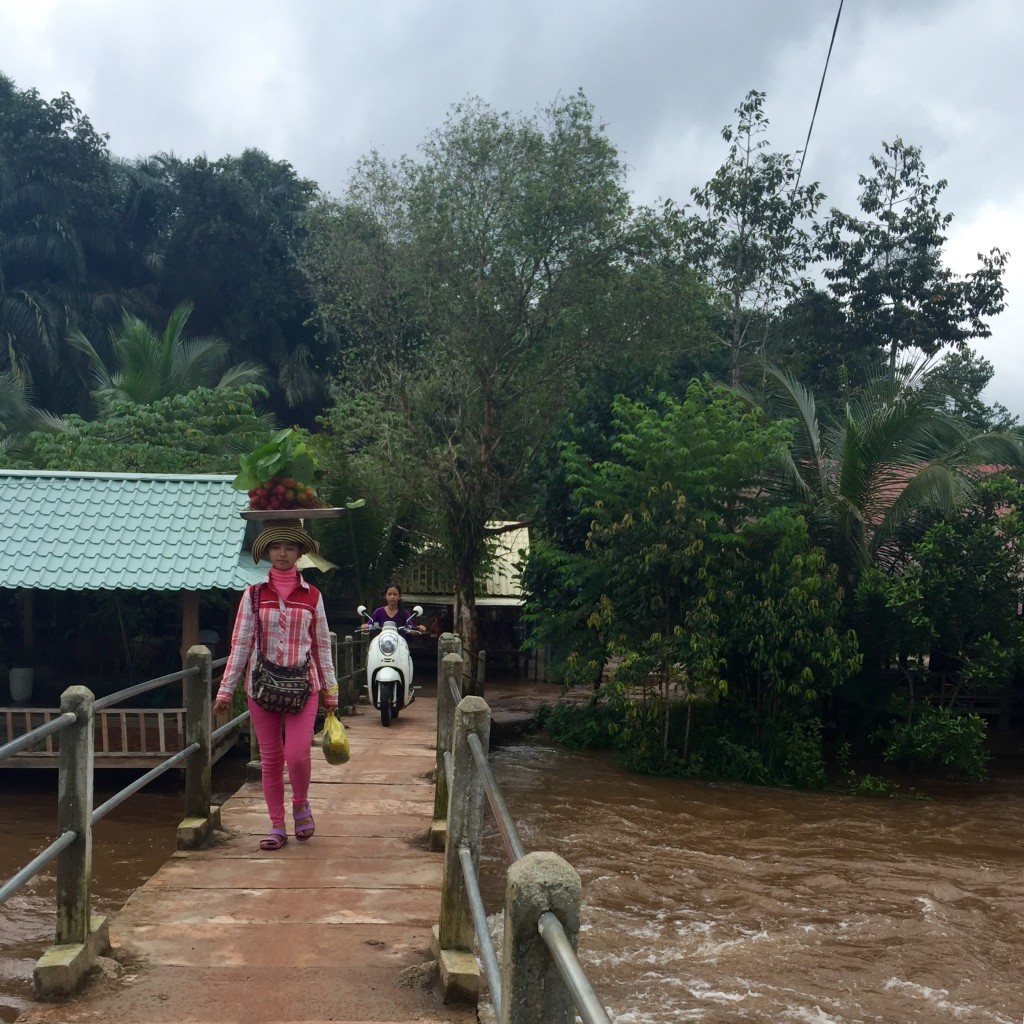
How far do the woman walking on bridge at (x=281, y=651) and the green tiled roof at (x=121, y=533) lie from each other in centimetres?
669

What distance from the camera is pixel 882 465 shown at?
14.0 meters

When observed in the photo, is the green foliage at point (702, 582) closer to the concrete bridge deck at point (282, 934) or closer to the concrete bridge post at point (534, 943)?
the concrete bridge deck at point (282, 934)

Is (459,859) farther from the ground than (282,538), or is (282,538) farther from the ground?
(282,538)

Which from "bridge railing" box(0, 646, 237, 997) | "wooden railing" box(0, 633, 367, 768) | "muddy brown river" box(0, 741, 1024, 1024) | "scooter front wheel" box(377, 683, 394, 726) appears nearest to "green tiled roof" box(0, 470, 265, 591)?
"wooden railing" box(0, 633, 367, 768)

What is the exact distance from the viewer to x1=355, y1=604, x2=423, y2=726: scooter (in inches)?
438

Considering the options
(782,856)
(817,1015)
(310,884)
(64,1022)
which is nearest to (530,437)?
(782,856)

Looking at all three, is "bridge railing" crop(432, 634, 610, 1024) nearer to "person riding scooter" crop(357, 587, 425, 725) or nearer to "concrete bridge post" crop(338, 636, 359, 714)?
"person riding scooter" crop(357, 587, 425, 725)

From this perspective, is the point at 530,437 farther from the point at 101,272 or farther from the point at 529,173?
the point at 101,272

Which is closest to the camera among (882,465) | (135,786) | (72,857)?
(72,857)

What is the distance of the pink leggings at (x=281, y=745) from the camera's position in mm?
5145

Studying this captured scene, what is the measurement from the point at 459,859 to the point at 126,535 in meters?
9.54

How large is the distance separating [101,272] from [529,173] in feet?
56.9

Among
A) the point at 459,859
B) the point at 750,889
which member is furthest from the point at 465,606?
the point at 459,859

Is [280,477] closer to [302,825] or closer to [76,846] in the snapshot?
[302,825]
